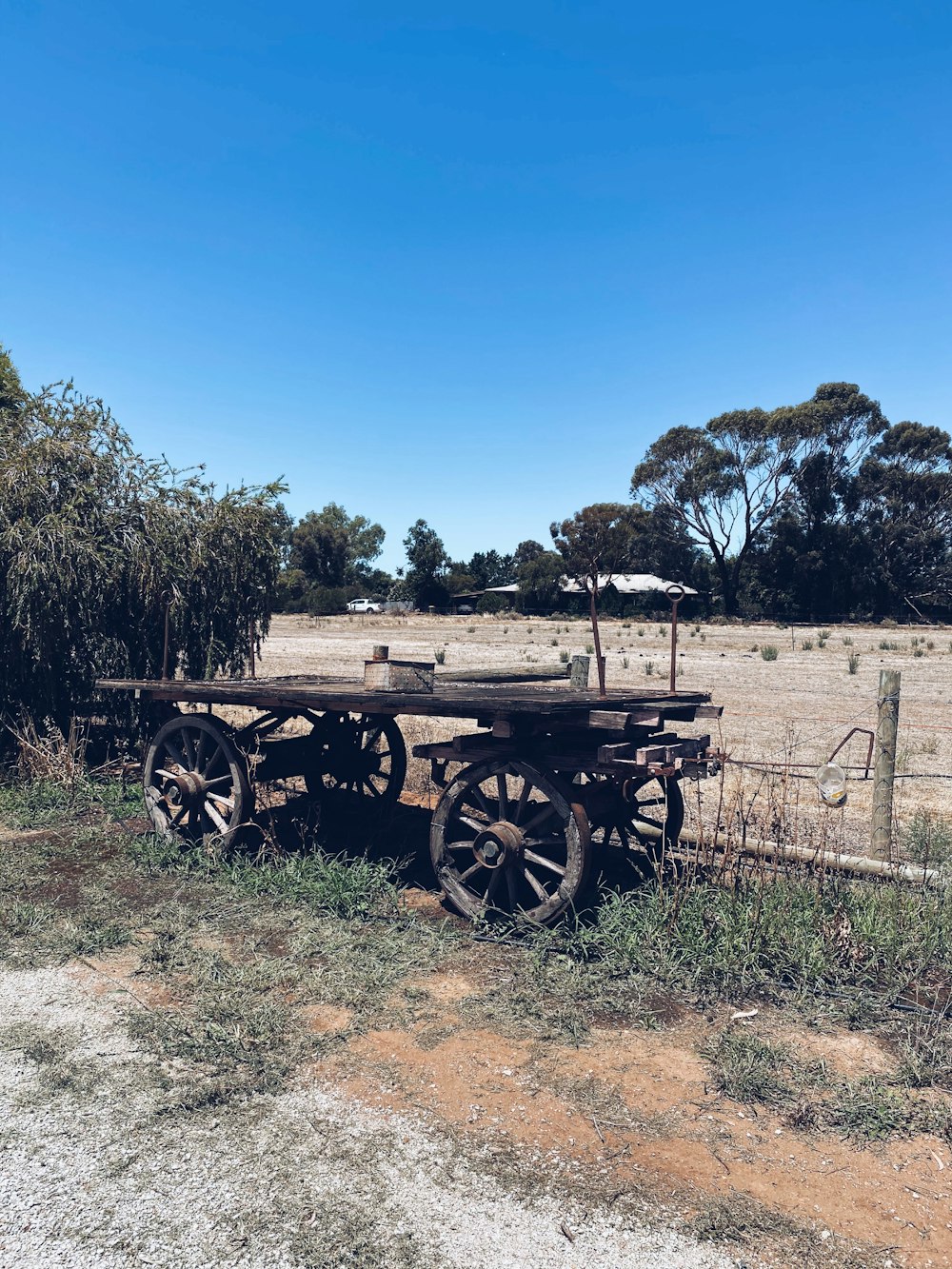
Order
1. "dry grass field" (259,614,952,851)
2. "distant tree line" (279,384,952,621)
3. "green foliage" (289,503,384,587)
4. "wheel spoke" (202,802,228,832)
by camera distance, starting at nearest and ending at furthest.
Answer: "wheel spoke" (202,802,228,832) → "dry grass field" (259,614,952,851) → "distant tree line" (279,384,952,621) → "green foliage" (289,503,384,587)

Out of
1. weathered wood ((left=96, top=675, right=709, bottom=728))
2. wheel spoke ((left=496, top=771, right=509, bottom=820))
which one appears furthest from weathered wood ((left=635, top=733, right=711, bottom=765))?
wheel spoke ((left=496, top=771, right=509, bottom=820))

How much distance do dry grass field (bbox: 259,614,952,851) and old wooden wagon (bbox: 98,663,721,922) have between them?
0.62 metres

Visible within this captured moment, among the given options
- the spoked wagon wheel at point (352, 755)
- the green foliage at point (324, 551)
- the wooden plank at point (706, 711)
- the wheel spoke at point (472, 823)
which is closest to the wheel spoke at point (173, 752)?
the spoked wagon wheel at point (352, 755)

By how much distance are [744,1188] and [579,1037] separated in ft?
3.96

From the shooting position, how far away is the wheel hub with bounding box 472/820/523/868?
5590mm

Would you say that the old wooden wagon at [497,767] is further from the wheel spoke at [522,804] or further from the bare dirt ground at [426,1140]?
the bare dirt ground at [426,1140]

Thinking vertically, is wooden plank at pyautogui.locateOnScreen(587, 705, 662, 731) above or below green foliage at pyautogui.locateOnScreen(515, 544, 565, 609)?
below

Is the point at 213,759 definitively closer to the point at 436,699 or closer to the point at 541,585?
the point at 436,699

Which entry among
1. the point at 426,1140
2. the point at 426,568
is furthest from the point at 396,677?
the point at 426,568

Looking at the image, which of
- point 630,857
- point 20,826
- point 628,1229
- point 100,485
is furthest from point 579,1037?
point 100,485

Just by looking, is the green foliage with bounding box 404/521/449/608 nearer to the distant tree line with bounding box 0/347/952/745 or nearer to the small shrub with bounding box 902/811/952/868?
the distant tree line with bounding box 0/347/952/745

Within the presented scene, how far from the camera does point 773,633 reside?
4331cm

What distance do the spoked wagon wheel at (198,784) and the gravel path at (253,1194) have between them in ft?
10.2

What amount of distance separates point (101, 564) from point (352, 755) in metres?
3.66
